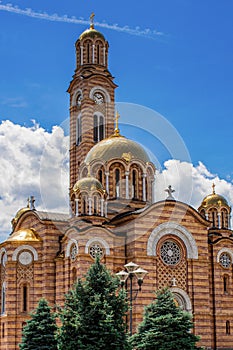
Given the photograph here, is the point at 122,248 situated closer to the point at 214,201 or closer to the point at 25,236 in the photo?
the point at 25,236

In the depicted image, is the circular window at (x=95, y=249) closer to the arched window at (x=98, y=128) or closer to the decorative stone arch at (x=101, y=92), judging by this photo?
the arched window at (x=98, y=128)

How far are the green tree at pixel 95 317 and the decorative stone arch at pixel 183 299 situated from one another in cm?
1122

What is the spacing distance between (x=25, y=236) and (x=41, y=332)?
9086mm

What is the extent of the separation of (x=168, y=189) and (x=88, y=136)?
10.7 meters

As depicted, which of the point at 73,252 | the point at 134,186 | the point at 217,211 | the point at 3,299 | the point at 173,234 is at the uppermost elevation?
the point at 134,186

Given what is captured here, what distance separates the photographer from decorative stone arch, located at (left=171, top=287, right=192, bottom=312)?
119ft

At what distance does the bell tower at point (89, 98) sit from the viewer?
4562 cm

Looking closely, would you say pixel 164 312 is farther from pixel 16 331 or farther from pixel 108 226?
pixel 16 331

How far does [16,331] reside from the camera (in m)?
36.2

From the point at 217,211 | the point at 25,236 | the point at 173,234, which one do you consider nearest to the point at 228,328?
the point at 173,234

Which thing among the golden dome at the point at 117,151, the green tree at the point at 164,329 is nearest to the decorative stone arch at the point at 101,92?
the golden dome at the point at 117,151

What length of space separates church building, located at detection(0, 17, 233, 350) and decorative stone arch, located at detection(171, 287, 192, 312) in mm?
61

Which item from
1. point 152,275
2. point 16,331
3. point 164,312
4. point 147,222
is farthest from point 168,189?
point 16,331

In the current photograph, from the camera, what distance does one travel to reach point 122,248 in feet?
118
